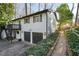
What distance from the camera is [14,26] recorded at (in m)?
2.30

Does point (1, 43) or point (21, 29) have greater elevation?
point (21, 29)

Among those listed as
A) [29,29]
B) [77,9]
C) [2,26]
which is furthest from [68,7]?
[2,26]

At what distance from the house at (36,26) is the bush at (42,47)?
74 mm

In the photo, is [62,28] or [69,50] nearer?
[69,50]

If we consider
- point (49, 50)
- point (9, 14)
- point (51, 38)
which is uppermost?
point (9, 14)

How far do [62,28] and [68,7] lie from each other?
0.33 meters

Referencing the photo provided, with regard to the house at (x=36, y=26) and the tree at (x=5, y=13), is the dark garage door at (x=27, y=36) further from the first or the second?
the tree at (x=5, y=13)

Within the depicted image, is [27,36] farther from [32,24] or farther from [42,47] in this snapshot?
[42,47]

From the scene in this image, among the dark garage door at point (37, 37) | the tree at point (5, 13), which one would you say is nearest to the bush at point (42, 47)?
the dark garage door at point (37, 37)

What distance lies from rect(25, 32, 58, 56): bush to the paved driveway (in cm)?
8

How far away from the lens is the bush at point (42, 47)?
7.19 ft

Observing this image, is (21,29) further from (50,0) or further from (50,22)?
(50,0)

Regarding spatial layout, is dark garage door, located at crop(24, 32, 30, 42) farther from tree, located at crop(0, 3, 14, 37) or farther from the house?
tree, located at crop(0, 3, 14, 37)

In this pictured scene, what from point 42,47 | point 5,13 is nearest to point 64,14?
point 42,47
